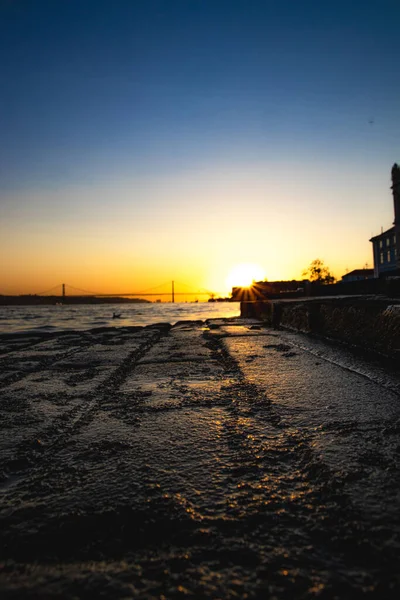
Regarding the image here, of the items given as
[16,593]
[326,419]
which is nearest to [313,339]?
[326,419]

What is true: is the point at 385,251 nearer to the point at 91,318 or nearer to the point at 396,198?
the point at 396,198

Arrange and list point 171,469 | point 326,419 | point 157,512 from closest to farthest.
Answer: point 157,512 < point 171,469 < point 326,419

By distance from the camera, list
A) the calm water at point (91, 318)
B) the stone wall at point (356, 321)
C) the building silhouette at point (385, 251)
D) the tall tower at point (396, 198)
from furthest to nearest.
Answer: the building silhouette at point (385, 251) → the tall tower at point (396, 198) → the calm water at point (91, 318) → the stone wall at point (356, 321)

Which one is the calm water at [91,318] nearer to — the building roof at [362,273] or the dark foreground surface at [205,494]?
the dark foreground surface at [205,494]

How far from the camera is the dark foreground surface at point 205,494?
0.63m

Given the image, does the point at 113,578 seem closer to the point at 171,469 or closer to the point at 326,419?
the point at 171,469

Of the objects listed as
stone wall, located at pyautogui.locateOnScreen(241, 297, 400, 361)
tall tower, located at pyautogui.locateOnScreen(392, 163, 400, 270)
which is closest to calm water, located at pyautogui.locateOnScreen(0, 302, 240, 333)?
stone wall, located at pyautogui.locateOnScreen(241, 297, 400, 361)

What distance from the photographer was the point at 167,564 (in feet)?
2.15

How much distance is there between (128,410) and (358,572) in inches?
48.6

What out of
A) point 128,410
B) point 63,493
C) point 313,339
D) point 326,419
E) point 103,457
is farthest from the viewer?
point 313,339

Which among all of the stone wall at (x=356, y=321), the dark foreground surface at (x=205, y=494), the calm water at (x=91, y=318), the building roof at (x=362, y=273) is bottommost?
the calm water at (x=91, y=318)

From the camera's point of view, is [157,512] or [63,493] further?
[63,493]

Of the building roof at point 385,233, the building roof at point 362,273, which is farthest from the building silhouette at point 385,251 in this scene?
the building roof at point 362,273

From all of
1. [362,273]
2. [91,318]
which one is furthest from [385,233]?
[91,318]
